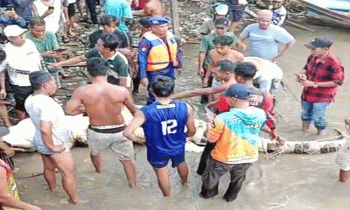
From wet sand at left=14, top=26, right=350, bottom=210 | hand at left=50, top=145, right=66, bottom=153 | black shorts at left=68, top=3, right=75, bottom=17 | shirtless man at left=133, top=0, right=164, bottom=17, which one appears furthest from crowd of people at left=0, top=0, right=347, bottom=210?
black shorts at left=68, top=3, right=75, bottom=17

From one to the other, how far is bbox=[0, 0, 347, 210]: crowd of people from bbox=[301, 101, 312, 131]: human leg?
0.06 feet

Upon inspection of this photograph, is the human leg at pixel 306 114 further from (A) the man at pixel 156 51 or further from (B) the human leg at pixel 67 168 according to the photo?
(B) the human leg at pixel 67 168

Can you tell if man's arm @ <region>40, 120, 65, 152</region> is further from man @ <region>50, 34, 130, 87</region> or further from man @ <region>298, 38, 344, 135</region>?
man @ <region>298, 38, 344, 135</region>

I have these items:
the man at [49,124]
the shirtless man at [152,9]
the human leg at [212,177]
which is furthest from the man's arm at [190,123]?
the shirtless man at [152,9]

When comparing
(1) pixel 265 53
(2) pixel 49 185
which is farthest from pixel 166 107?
(1) pixel 265 53

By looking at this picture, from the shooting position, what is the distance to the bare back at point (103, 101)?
16.7 feet

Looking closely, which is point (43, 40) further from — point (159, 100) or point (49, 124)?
point (159, 100)

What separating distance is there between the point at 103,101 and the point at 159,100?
61cm

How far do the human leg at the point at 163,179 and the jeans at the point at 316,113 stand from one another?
2706 millimetres

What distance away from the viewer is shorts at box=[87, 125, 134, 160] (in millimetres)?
5297

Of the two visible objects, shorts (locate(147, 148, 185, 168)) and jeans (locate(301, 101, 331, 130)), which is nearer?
shorts (locate(147, 148, 185, 168))

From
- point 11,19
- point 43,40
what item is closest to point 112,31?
point 43,40

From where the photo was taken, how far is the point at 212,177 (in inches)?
209

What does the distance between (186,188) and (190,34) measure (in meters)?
6.72
